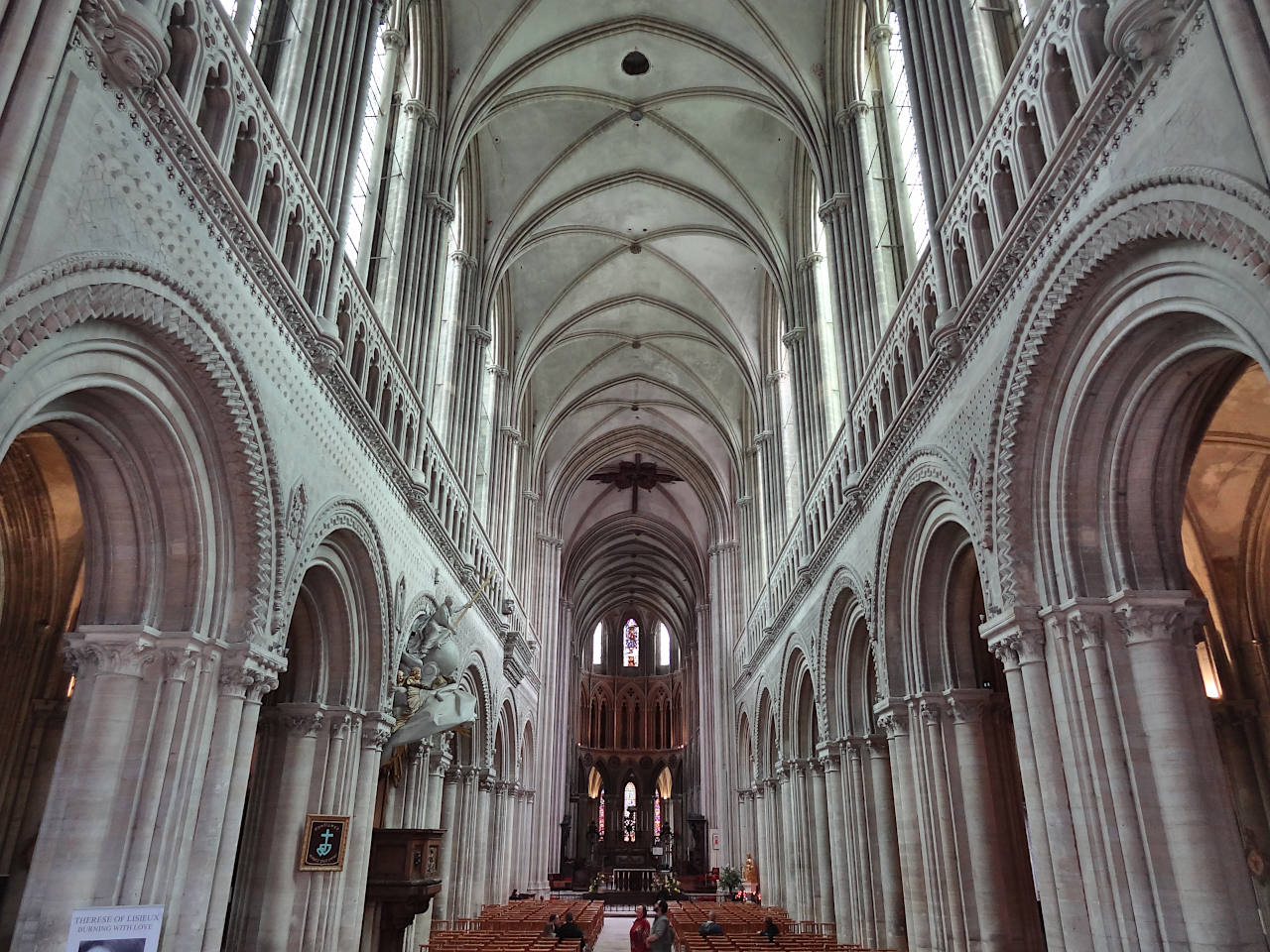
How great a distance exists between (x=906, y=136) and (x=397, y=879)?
13186 mm

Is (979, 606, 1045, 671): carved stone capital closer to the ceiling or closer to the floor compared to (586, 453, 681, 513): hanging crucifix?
closer to the floor

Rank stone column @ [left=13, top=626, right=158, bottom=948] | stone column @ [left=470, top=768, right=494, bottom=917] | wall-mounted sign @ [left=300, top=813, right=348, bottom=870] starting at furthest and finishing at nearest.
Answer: stone column @ [left=470, top=768, right=494, bottom=917] < wall-mounted sign @ [left=300, top=813, right=348, bottom=870] < stone column @ [left=13, top=626, right=158, bottom=948]

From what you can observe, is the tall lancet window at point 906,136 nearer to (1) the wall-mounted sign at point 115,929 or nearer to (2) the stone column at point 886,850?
(2) the stone column at point 886,850

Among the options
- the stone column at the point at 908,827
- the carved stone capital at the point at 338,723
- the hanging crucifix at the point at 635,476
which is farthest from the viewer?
the hanging crucifix at the point at 635,476

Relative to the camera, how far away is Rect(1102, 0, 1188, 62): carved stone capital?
20.4 ft

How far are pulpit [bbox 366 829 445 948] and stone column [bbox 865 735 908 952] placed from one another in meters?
7.07

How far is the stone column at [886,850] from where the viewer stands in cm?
1423

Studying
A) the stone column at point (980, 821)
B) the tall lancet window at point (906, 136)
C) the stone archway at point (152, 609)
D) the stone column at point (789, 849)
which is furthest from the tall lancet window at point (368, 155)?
the stone column at point (789, 849)

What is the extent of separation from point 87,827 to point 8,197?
474 cm

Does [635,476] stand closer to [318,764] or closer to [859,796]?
[859,796]

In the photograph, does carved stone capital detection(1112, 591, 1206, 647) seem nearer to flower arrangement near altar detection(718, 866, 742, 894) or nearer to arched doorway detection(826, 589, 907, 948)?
arched doorway detection(826, 589, 907, 948)

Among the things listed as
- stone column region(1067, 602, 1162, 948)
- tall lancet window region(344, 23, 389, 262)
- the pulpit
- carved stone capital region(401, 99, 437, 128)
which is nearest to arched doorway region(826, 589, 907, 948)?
stone column region(1067, 602, 1162, 948)

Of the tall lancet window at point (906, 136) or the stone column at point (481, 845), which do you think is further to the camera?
the stone column at point (481, 845)

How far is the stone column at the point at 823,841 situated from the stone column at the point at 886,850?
8.06 feet
